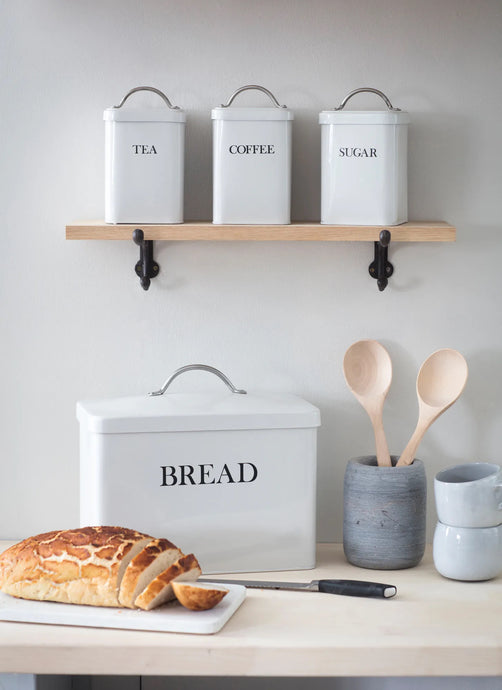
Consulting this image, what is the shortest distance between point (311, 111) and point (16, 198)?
0.50 metres

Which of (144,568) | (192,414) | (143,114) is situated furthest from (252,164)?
(144,568)

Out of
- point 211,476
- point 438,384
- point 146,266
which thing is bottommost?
point 211,476

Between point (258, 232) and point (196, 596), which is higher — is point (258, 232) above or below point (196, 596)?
above

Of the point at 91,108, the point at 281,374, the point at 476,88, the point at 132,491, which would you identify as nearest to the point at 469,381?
the point at 281,374

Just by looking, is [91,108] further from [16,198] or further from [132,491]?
[132,491]

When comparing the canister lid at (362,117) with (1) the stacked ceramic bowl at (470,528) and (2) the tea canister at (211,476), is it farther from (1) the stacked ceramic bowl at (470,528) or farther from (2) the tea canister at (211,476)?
(1) the stacked ceramic bowl at (470,528)

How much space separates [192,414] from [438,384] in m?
0.41

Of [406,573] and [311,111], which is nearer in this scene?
[406,573]

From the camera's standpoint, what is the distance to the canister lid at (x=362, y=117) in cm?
132

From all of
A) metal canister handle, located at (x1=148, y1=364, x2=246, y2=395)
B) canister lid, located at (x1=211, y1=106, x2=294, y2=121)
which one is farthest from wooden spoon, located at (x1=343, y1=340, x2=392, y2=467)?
canister lid, located at (x1=211, y1=106, x2=294, y2=121)

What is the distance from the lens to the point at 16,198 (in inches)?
57.5

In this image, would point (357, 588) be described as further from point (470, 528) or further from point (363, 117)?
point (363, 117)

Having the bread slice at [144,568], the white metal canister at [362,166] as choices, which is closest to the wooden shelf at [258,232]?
the white metal canister at [362,166]

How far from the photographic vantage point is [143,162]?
1.33 meters
